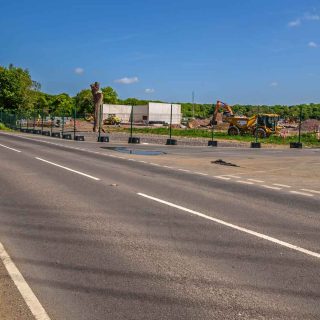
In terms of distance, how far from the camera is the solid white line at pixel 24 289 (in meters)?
4.05

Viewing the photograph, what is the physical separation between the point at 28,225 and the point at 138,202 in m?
2.81

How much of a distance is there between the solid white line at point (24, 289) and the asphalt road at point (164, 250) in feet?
0.23

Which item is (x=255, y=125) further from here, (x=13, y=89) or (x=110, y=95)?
(x=110, y=95)

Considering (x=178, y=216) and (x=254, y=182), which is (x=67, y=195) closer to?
(x=178, y=216)

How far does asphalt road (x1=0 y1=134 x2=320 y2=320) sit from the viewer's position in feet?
14.1

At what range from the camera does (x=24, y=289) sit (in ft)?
15.2

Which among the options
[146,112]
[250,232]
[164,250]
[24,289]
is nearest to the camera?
[24,289]

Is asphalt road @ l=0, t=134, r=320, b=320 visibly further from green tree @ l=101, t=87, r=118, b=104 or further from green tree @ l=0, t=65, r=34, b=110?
green tree @ l=101, t=87, r=118, b=104

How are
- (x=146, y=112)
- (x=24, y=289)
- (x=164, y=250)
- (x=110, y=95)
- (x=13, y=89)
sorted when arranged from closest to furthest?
(x=24, y=289) < (x=164, y=250) < (x=13, y=89) < (x=146, y=112) < (x=110, y=95)

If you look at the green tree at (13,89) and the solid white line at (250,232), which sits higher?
the green tree at (13,89)

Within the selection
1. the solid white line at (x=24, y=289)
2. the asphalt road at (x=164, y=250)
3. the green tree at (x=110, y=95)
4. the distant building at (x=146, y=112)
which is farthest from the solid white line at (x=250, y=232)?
the green tree at (x=110, y=95)

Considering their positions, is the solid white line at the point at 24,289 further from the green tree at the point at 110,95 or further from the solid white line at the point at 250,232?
the green tree at the point at 110,95

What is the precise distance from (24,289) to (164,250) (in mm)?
2038

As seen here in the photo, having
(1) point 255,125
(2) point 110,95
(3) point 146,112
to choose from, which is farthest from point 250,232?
(2) point 110,95
